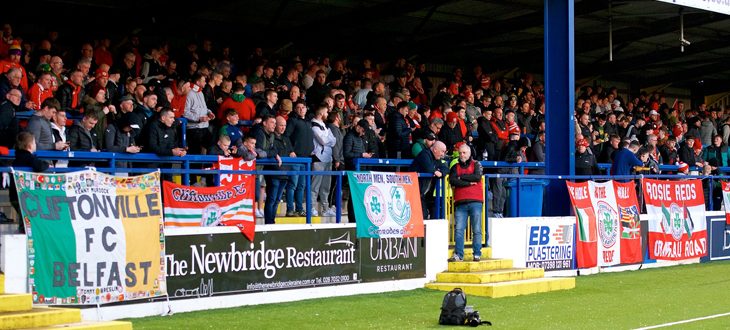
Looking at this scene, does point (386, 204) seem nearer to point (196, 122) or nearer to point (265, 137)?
point (265, 137)

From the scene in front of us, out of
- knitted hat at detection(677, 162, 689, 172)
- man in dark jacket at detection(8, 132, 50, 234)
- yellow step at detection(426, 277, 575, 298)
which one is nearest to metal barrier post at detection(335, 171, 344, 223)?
yellow step at detection(426, 277, 575, 298)

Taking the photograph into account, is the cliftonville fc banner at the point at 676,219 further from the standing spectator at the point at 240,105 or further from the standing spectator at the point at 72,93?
the standing spectator at the point at 72,93

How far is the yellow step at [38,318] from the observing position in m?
10.3

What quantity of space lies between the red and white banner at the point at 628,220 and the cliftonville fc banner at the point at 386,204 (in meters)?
5.43

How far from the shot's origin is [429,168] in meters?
17.6

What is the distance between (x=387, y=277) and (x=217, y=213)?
11.5 feet

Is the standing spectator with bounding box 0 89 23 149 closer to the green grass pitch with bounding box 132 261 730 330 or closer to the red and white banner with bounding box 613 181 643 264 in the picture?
the green grass pitch with bounding box 132 261 730 330

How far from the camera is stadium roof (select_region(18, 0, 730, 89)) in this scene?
79.5 ft

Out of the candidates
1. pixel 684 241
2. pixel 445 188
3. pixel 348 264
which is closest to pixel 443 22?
pixel 684 241

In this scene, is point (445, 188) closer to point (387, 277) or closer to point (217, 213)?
point (387, 277)

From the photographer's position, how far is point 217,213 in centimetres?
1422

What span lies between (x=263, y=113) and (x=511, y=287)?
207 inches

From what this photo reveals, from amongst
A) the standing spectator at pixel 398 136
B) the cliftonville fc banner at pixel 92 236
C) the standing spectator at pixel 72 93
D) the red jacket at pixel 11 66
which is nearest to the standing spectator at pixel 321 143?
the standing spectator at pixel 398 136

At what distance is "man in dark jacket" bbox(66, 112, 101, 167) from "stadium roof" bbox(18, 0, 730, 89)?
8180 millimetres
